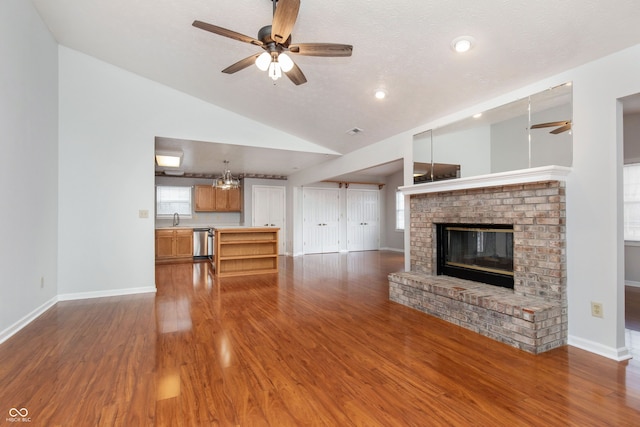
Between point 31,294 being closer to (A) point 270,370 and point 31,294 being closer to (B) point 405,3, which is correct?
(A) point 270,370

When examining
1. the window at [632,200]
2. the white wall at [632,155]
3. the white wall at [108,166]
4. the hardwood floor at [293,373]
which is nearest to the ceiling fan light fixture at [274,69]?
the hardwood floor at [293,373]

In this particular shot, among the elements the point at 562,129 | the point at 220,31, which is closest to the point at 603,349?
the point at 562,129

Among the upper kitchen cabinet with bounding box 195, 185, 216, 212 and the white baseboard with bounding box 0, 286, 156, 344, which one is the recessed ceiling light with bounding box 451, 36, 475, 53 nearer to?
the white baseboard with bounding box 0, 286, 156, 344

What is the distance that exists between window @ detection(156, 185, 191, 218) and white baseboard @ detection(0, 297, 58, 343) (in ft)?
16.1

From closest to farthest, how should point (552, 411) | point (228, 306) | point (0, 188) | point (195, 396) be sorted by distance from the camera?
point (552, 411) < point (195, 396) < point (0, 188) < point (228, 306)

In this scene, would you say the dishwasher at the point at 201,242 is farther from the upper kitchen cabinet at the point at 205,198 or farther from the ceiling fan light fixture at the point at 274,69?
the ceiling fan light fixture at the point at 274,69

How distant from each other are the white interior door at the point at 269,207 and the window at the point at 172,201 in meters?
1.96

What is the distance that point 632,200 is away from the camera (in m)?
4.74

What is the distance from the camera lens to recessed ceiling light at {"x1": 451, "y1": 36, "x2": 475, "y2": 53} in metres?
2.62

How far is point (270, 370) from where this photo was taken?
88.6 inches

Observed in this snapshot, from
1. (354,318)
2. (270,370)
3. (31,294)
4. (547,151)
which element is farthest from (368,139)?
(31,294)

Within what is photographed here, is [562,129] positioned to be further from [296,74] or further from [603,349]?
[296,74]

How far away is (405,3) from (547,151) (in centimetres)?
190

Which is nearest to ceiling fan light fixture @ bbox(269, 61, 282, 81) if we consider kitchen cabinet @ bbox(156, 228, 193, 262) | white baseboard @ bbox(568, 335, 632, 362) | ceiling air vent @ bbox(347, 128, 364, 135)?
ceiling air vent @ bbox(347, 128, 364, 135)
